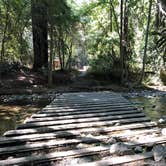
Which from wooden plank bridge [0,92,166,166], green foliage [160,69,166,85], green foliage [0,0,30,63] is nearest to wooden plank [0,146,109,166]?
wooden plank bridge [0,92,166,166]

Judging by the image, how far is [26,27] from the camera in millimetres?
12367

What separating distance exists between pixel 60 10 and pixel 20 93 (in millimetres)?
4173

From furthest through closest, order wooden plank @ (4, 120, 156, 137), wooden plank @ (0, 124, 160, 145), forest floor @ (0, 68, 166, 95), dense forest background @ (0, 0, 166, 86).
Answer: dense forest background @ (0, 0, 166, 86) → forest floor @ (0, 68, 166, 95) → wooden plank @ (4, 120, 156, 137) → wooden plank @ (0, 124, 160, 145)

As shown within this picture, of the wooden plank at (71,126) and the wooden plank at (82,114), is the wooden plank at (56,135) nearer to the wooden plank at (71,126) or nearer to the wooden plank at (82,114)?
the wooden plank at (71,126)

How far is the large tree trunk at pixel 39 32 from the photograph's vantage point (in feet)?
34.8

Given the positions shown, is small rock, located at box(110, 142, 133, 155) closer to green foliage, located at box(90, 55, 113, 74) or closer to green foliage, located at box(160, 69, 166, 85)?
green foliage, located at box(160, 69, 166, 85)

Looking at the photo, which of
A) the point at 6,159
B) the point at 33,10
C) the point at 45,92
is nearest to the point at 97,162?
the point at 6,159

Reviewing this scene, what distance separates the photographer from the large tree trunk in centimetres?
1060

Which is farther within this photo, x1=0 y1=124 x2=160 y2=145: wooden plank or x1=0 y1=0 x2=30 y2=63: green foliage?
x1=0 y1=0 x2=30 y2=63: green foliage

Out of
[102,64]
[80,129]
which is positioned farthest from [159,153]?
[102,64]

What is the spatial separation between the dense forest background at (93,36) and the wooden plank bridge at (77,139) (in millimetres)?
6850

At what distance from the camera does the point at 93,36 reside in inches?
575

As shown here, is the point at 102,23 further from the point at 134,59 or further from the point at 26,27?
the point at 26,27

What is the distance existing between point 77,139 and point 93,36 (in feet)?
39.9
